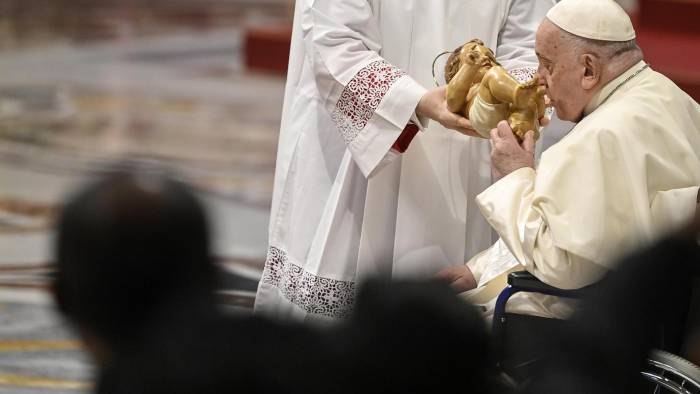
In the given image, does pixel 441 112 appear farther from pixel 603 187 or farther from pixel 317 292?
pixel 317 292

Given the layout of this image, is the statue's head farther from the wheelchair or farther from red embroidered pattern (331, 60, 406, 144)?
the wheelchair

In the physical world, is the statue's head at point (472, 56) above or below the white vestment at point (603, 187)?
above

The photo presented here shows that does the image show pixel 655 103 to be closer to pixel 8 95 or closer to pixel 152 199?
pixel 152 199

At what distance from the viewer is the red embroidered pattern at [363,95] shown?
377cm

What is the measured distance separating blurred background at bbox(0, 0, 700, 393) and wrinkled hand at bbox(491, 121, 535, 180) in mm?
909

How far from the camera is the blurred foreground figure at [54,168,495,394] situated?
61.6 inches

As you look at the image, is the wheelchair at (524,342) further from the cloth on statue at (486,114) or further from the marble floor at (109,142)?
the marble floor at (109,142)

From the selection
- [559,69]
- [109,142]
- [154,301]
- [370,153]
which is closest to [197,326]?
[154,301]

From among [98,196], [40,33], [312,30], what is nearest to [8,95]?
[40,33]

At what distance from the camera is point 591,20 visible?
326 centimetres

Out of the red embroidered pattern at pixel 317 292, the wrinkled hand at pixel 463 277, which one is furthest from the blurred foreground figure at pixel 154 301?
the red embroidered pattern at pixel 317 292

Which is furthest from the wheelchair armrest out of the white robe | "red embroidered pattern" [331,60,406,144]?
"red embroidered pattern" [331,60,406,144]

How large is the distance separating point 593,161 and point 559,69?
0.25 meters

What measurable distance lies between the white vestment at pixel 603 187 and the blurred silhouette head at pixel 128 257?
1.62 meters
